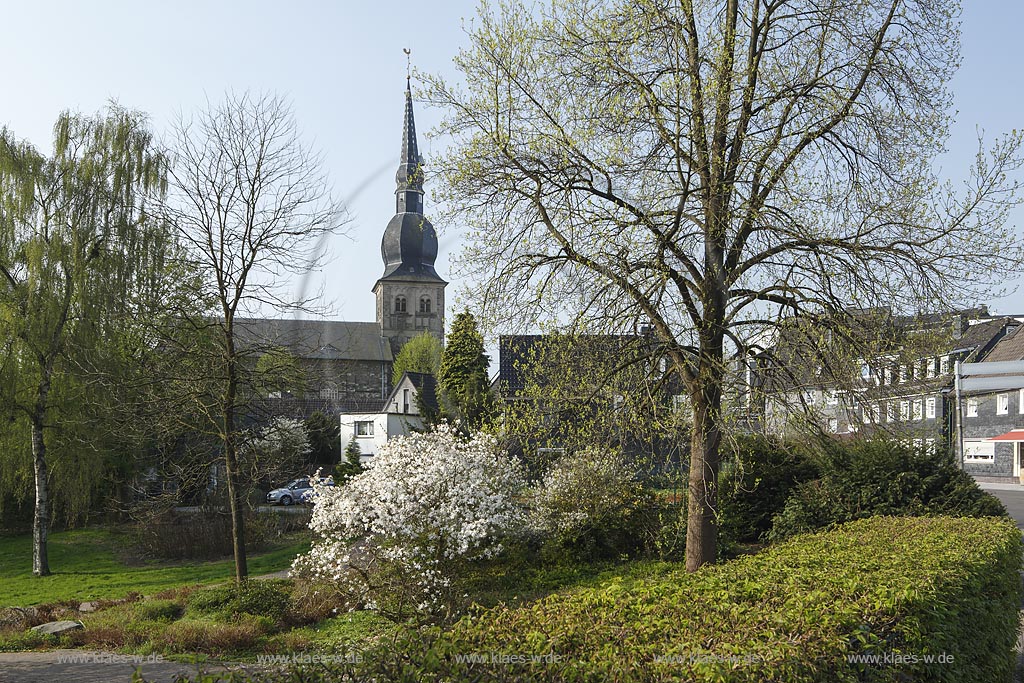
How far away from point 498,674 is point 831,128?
864cm

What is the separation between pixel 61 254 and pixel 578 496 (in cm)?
1450

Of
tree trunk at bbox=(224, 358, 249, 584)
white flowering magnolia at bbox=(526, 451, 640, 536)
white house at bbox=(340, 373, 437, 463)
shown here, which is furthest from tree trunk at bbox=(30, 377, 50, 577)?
white house at bbox=(340, 373, 437, 463)

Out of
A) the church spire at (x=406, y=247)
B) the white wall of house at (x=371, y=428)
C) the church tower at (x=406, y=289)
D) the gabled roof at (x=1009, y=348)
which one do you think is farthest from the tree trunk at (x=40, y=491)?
the church tower at (x=406, y=289)

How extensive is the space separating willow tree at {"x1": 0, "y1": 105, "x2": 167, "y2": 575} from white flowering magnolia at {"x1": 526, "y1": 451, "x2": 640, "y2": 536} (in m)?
11.4

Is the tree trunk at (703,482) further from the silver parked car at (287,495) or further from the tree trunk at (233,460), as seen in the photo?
the silver parked car at (287,495)

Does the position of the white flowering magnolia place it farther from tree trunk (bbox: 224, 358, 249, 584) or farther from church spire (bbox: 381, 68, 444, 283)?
church spire (bbox: 381, 68, 444, 283)

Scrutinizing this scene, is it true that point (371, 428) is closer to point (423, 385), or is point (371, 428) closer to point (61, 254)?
point (423, 385)

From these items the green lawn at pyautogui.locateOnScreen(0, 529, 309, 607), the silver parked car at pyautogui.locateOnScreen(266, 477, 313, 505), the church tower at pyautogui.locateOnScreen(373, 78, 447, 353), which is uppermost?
the church tower at pyautogui.locateOnScreen(373, 78, 447, 353)

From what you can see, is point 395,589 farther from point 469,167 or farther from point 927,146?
point 927,146

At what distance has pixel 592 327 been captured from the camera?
971 cm

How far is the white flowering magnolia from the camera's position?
1361 centimetres

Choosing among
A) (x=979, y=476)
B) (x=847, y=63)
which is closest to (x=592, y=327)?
(x=847, y=63)

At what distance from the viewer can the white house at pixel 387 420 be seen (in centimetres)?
3894

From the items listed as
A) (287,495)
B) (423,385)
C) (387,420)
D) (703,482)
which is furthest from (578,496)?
(423,385)
